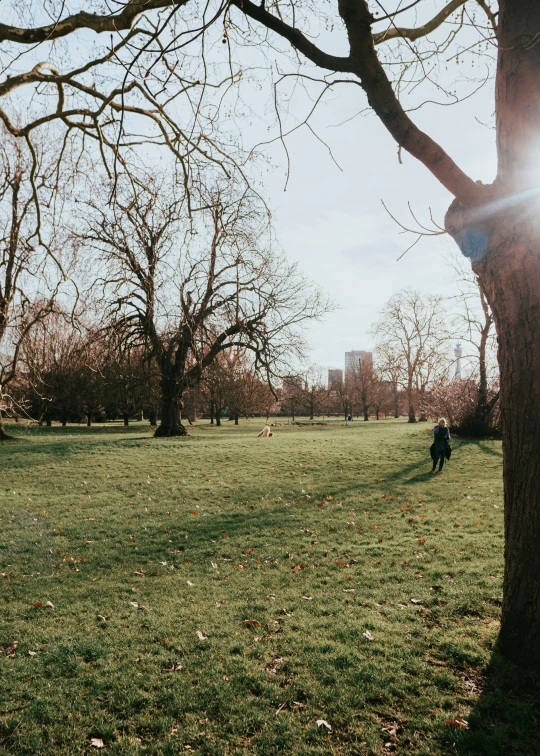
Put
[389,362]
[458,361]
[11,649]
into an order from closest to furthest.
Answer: [11,649]
[458,361]
[389,362]

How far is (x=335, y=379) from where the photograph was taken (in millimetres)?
68562

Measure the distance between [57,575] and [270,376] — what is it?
4.22 metres

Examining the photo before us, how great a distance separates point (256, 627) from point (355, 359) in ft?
226

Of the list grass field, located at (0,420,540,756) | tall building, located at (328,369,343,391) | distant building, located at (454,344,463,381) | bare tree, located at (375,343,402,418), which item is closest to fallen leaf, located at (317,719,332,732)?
grass field, located at (0,420,540,756)

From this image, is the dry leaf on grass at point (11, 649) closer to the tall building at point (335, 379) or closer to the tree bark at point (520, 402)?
the tree bark at point (520, 402)

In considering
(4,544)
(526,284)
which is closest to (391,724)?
(526,284)

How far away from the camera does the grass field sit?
127 inches

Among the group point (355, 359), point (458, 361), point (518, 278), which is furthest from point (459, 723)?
point (355, 359)

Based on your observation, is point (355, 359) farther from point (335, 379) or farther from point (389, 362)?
point (389, 362)

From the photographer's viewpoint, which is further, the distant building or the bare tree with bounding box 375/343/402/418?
the bare tree with bounding box 375/343/402/418

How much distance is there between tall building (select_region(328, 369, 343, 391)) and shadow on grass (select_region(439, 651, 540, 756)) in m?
60.1

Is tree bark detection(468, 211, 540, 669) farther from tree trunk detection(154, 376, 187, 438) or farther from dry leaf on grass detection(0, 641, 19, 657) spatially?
tree trunk detection(154, 376, 187, 438)

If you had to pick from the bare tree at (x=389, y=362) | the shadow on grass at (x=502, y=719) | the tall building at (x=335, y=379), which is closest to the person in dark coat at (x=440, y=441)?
the shadow on grass at (x=502, y=719)

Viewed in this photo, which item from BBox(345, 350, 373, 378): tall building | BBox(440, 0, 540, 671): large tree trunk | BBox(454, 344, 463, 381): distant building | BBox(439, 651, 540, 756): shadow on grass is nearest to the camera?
BBox(439, 651, 540, 756): shadow on grass
